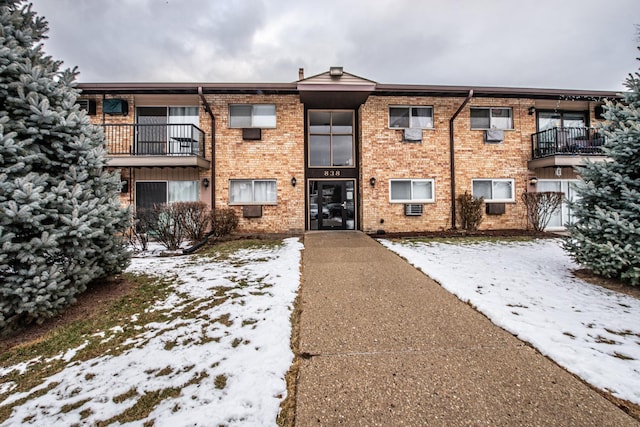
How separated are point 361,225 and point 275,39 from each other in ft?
56.1

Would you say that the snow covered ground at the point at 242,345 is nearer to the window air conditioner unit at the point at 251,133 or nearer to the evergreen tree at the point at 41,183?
the evergreen tree at the point at 41,183

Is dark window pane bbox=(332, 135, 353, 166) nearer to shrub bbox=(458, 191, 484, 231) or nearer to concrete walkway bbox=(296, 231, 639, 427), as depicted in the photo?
shrub bbox=(458, 191, 484, 231)

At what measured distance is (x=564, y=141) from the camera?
1024 cm

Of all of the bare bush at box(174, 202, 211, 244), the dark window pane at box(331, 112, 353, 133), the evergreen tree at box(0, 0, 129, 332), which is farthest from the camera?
the dark window pane at box(331, 112, 353, 133)

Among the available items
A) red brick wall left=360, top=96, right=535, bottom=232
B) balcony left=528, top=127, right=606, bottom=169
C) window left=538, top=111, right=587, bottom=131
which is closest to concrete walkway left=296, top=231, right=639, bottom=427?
red brick wall left=360, top=96, right=535, bottom=232

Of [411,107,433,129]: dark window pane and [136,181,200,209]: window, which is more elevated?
[411,107,433,129]: dark window pane

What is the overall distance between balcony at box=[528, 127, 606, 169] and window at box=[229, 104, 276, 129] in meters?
10.2

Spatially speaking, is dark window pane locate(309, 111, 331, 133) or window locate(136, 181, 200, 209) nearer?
window locate(136, 181, 200, 209)

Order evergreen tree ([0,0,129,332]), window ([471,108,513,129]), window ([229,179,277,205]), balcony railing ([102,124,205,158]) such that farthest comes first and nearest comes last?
window ([471,108,513,129])
window ([229,179,277,205])
balcony railing ([102,124,205,158])
evergreen tree ([0,0,129,332])

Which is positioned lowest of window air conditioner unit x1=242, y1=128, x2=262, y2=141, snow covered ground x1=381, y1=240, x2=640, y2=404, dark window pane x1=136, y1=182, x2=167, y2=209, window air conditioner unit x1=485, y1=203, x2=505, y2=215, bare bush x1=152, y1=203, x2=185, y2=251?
snow covered ground x1=381, y1=240, x2=640, y2=404

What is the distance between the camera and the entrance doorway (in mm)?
10266

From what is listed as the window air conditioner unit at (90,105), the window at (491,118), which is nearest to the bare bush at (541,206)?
the window at (491,118)

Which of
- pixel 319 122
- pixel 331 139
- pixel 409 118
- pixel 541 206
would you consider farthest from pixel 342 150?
pixel 541 206

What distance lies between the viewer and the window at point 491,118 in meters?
10.4
